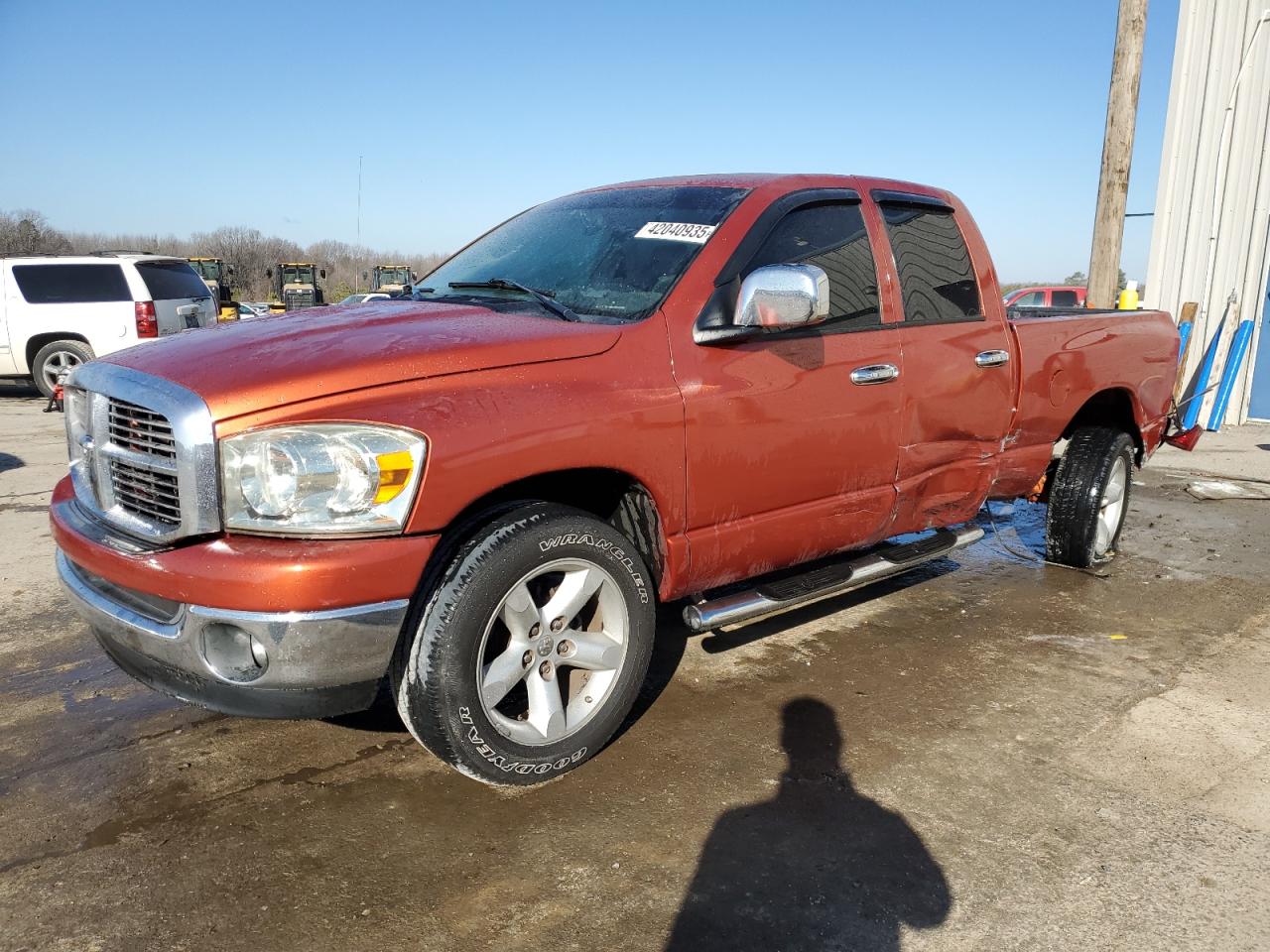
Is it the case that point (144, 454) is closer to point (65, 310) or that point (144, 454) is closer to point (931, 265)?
point (931, 265)

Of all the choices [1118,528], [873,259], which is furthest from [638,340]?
[1118,528]

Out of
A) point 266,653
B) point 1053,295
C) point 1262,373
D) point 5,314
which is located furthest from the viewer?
point 1053,295

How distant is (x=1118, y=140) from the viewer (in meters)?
9.64

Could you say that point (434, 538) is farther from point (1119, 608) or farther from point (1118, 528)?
point (1118, 528)

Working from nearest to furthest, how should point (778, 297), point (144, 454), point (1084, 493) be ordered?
point (144, 454) < point (778, 297) < point (1084, 493)

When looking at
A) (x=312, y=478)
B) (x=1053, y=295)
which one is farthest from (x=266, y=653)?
(x=1053, y=295)

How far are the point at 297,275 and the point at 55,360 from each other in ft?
82.5

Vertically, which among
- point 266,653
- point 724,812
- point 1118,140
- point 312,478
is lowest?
point 724,812

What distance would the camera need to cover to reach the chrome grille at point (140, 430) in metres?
2.59

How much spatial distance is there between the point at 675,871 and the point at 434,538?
1.11 m

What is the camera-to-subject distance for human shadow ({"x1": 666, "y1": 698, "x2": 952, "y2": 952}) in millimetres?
2338

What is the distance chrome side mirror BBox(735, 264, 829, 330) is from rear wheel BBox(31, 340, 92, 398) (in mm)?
12641

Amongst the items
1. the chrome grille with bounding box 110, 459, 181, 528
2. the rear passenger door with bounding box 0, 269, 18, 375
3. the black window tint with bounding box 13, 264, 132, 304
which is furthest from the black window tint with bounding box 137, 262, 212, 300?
the chrome grille with bounding box 110, 459, 181, 528

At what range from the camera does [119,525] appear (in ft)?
9.07
